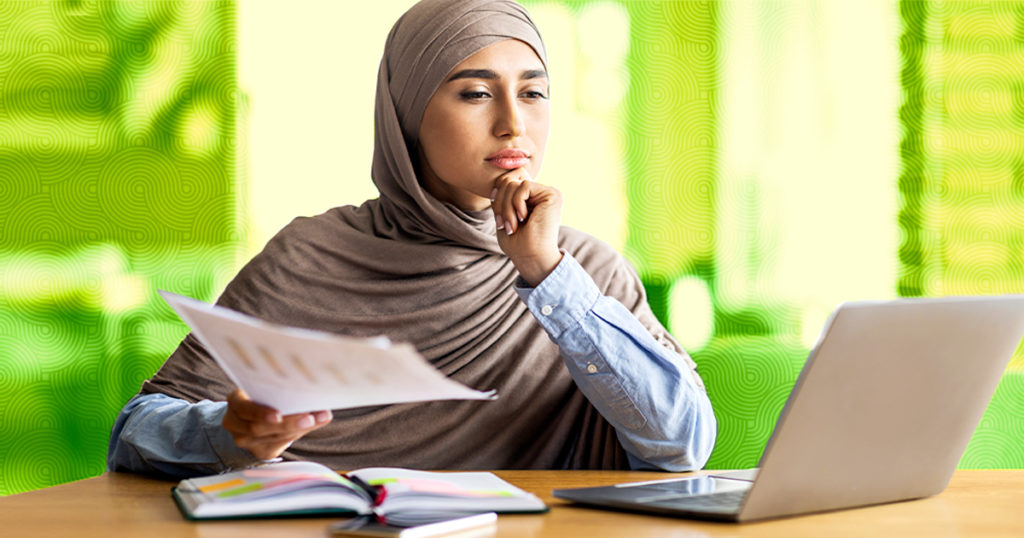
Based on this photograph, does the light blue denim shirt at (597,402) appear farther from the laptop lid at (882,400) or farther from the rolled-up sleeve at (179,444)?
the laptop lid at (882,400)

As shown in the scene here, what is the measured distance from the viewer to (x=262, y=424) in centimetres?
99

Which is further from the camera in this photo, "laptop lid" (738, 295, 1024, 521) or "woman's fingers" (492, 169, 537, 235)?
"woman's fingers" (492, 169, 537, 235)

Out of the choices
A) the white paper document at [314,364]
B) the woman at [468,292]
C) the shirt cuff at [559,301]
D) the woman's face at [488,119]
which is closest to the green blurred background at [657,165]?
the woman at [468,292]

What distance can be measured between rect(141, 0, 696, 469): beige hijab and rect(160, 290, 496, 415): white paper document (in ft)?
→ 2.16

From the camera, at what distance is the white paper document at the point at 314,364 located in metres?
0.70

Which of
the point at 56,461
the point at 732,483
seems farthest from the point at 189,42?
the point at 732,483

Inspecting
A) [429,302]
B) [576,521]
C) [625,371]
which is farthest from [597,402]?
[576,521]

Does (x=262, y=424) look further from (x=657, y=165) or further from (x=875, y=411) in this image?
(x=657, y=165)

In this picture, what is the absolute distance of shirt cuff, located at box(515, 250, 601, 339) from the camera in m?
1.25

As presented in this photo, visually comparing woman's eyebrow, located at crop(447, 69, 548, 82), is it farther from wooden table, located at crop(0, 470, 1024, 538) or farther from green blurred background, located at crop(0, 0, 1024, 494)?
green blurred background, located at crop(0, 0, 1024, 494)

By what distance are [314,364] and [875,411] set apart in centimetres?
44

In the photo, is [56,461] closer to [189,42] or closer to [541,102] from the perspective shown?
[189,42]

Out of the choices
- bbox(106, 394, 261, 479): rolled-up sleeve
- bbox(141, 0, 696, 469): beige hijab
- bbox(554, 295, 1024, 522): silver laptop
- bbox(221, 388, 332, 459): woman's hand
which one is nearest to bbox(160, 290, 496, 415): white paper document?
bbox(221, 388, 332, 459): woman's hand

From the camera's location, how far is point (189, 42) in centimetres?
249
